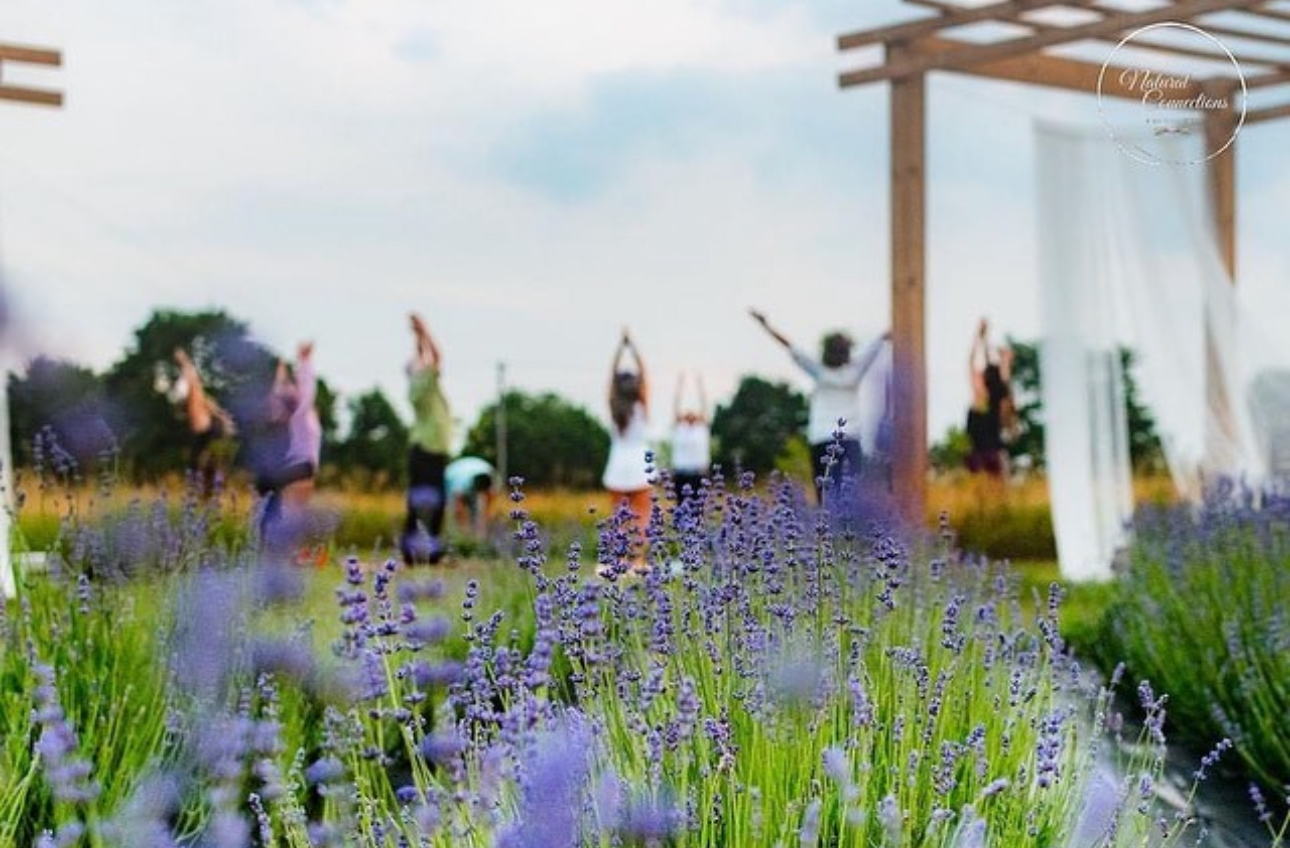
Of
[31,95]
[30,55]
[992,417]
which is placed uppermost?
[30,55]

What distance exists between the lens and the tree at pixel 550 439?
502 inches

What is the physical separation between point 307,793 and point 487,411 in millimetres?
9213

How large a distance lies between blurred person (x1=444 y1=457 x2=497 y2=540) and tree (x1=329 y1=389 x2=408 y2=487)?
2628 mm

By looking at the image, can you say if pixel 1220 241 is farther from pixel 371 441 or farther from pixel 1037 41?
pixel 371 441

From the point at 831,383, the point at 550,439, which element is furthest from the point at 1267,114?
the point at 550,439

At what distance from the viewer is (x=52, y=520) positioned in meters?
9.98

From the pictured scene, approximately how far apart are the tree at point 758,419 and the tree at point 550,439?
993 mm

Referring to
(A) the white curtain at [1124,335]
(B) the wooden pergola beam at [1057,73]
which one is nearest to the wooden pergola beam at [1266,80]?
(B) the wooden pergola beam at [1057,73]

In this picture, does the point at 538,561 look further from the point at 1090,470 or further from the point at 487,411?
the point at 487,411

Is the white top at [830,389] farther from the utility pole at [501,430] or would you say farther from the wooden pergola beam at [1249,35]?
the utility pole at [501,430]

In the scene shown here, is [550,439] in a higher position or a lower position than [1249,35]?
lower

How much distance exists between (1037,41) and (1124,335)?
5.72 feet

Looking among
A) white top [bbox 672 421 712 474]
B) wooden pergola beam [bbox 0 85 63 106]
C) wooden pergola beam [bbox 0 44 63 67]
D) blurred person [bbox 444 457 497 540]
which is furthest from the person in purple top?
blurred person [bbox 444 457 497 540]

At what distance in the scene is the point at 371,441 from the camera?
1391cm
